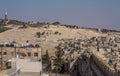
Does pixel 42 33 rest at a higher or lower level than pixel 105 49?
higher

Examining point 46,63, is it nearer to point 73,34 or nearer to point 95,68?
point 95,68

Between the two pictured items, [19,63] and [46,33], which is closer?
[19,63]

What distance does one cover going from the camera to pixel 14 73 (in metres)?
33.8

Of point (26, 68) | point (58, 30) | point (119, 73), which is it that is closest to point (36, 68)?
point (26, 68)

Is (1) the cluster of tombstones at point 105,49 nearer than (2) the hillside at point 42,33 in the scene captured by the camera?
Yes

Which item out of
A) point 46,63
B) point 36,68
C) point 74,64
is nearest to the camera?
point 36,68

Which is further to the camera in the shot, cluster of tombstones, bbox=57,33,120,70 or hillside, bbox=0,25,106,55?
hillside, bbox=0,25,106,55

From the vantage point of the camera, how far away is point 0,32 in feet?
351

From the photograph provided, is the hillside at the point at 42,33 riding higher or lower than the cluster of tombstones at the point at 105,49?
higher

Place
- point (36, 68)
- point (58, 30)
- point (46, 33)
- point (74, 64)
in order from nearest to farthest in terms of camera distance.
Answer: point (36, 68) < point (74, 64) < point (46, 33) < point (58, 30)

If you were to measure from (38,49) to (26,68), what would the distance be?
1206 cm

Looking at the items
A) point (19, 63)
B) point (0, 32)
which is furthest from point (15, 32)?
point (19, 63)

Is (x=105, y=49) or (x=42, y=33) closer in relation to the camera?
(x=105, y=49)

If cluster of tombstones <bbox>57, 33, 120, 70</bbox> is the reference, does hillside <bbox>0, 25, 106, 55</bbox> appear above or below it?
above
